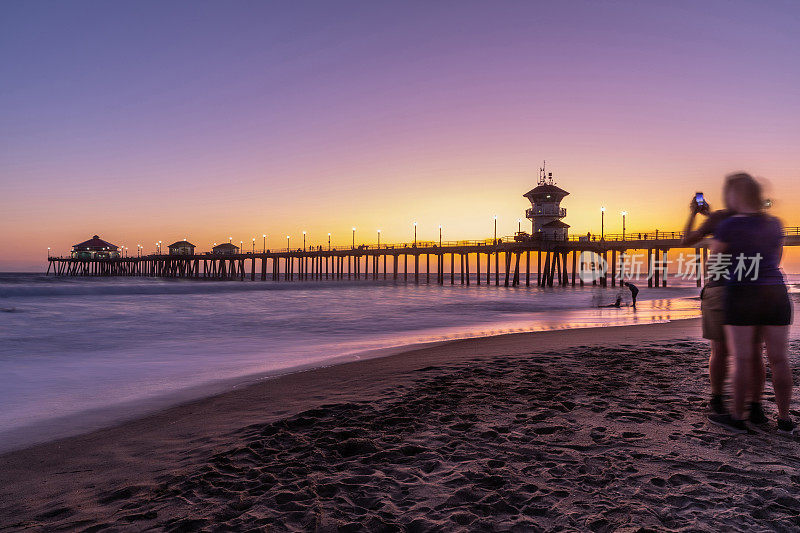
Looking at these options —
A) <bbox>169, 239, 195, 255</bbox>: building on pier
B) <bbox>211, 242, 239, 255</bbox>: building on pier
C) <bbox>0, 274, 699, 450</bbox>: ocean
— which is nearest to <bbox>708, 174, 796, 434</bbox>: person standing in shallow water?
<bbox>0, 274, 699, 450</bbox>: ocean

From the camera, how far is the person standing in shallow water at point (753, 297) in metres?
3.18

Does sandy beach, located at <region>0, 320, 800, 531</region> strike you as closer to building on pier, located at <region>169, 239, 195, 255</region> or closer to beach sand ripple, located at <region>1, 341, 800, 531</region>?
beach sand ripple, located at <region>1, 341, 800, 531</region>

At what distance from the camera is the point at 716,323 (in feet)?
11.6

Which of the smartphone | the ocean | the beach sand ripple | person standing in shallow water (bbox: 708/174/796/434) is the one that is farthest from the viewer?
the ocean

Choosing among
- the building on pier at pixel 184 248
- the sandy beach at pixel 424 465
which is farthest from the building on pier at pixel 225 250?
the sandy beach at pixel 424 465

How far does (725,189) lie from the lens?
3.37m

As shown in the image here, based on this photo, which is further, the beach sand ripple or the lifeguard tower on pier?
the lifeguard tower on pier

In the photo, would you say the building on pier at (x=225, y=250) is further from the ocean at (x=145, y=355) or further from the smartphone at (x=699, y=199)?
the smartphone at (x=699, y=199)

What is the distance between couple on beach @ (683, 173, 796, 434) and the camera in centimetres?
319

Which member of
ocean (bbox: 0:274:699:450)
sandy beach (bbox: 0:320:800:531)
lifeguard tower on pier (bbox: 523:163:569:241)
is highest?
lifeguard tower on pier (bbox: 523:163:569:241)

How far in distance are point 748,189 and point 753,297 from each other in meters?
0.79

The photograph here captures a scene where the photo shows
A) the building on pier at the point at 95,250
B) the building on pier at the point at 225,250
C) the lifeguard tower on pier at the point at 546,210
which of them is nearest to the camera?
the lifeguard tower on pier at the point at 546,210

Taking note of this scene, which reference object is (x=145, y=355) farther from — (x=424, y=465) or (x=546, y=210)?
(x=546, y=210)

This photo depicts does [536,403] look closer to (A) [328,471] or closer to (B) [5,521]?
(A) [328,471]
